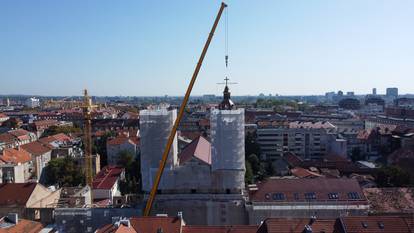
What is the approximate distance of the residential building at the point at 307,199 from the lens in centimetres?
3209

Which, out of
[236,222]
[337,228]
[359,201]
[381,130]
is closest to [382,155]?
[381,130]

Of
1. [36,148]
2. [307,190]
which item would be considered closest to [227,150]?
[307,190]

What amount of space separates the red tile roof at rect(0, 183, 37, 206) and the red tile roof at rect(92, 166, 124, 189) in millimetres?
8321

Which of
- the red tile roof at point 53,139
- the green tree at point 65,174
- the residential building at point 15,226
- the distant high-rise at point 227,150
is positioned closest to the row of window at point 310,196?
the distant high-rise at point 227,150

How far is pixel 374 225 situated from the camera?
24.2m

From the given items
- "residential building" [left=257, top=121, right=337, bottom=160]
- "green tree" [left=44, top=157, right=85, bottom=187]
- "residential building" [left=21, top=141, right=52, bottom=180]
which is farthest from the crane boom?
"residential building" [left=257, top=121, right=337, bottom=160]

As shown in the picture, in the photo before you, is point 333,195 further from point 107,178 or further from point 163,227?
point 107,178

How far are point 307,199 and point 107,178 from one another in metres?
24.8

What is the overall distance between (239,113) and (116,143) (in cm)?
3591

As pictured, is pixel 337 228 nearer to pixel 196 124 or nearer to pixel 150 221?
pixel 150 221

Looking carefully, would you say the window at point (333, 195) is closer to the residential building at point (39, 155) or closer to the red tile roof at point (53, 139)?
the residential building at point (39, 155)

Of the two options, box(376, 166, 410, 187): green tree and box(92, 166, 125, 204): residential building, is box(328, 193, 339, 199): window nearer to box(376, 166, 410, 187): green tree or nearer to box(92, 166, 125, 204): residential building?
box(376, 166, 410, 187): green tree

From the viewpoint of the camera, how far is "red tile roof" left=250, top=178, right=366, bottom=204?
33.7m

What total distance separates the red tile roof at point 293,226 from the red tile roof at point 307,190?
9.21 m
